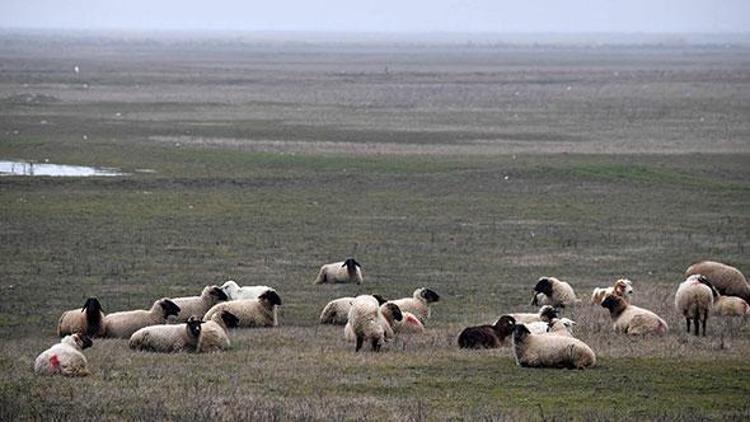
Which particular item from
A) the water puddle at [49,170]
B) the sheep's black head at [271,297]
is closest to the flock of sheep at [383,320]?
the sheep's black head at [271,297]

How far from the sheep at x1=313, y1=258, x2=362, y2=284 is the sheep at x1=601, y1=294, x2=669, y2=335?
17.6 ft

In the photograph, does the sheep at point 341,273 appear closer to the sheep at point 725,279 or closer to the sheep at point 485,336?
the sheep at point 725,279

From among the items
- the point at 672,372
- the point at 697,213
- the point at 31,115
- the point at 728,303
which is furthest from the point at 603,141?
the point at 672,372

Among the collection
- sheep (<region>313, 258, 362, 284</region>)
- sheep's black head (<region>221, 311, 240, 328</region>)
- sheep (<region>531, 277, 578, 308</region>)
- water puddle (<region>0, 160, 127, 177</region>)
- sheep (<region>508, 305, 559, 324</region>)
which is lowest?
sheep's black head (<region>221, 311, 240, 328</region>)

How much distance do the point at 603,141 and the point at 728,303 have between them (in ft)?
100

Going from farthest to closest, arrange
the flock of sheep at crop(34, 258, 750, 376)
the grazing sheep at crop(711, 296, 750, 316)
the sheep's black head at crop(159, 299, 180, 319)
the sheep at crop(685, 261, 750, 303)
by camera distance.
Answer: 1. the sheep at crop(685, 261, 750, 303)
2. the grazing sheep at crop(711, 296, 750, 316)
3. the sheep's black head at crop(159, 299, 180, 319)
4. the flock of sheep at crop(34, 258, 750, 376)

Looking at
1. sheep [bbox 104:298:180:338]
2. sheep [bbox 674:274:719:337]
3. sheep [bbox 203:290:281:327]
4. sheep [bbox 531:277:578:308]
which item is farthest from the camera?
sheep [bbox 531:277:578:308]

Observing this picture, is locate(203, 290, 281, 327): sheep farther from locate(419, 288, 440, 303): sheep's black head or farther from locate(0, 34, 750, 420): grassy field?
locate(419, 288, 440, 303): sheep's black head

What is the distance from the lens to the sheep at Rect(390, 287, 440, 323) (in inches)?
822

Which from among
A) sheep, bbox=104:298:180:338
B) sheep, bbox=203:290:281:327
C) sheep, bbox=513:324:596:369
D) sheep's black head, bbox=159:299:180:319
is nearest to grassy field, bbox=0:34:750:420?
sheep, bbox=513:324:596:369

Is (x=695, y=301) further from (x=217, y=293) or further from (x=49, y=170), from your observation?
(x=49, y=170)

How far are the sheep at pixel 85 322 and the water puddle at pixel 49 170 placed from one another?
20086mm

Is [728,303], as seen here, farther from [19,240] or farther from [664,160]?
[664,160]

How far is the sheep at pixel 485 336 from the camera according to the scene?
721 inches
